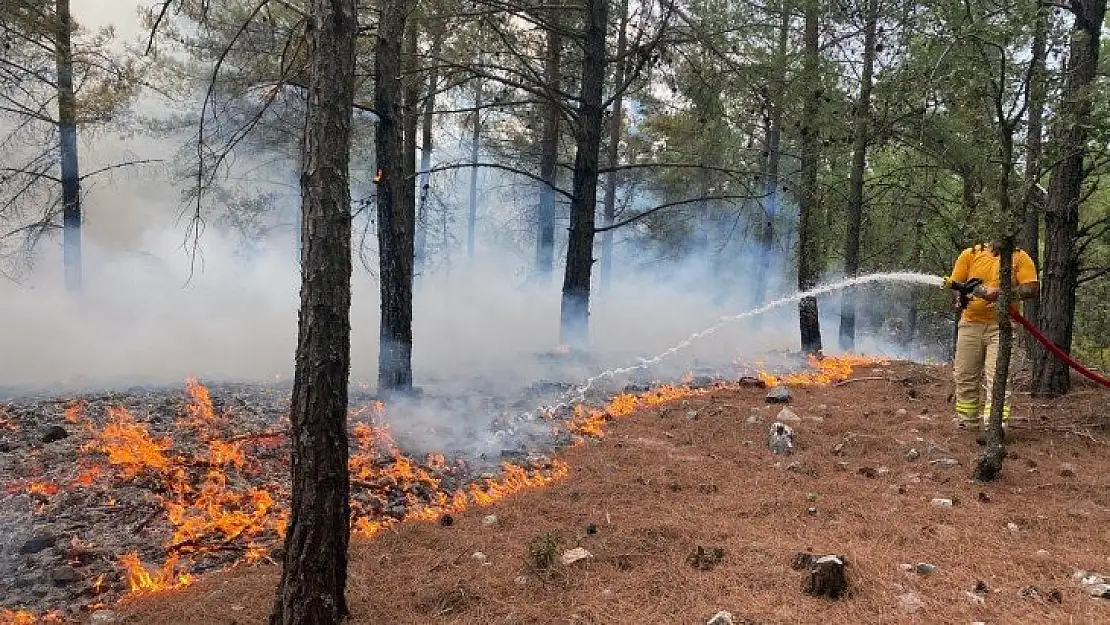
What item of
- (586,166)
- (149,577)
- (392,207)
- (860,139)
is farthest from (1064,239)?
(149,577)

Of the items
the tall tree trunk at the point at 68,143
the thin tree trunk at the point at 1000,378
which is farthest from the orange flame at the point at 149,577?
the tall tree trunk at the point at 68,143

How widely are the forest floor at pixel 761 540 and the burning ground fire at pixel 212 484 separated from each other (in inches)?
10.8

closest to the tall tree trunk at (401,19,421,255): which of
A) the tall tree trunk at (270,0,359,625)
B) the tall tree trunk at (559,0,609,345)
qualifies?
the tall tree trunk at (559,0,609,345)

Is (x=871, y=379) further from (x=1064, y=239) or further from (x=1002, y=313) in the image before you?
(x=1002, y=313)

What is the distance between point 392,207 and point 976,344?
6240mm

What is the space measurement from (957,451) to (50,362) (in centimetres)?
1198

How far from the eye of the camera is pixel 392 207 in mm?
7750

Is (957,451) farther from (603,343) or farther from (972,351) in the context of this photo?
(603,343)

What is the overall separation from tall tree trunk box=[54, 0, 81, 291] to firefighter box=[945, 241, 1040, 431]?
13.1 meters

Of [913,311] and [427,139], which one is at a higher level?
[427,139]

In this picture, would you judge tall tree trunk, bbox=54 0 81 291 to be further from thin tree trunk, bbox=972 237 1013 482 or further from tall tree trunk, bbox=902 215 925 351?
tall tree trunk, bbox=902 215 925 351

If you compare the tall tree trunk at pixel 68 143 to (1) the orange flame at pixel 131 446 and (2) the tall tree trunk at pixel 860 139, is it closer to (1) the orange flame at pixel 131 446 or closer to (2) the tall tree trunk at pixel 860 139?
(1) the orange flame at pixel 131 446

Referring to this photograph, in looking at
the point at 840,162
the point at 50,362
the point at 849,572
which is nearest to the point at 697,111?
the point at 840,162

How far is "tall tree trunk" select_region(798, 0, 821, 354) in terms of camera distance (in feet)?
33.5
